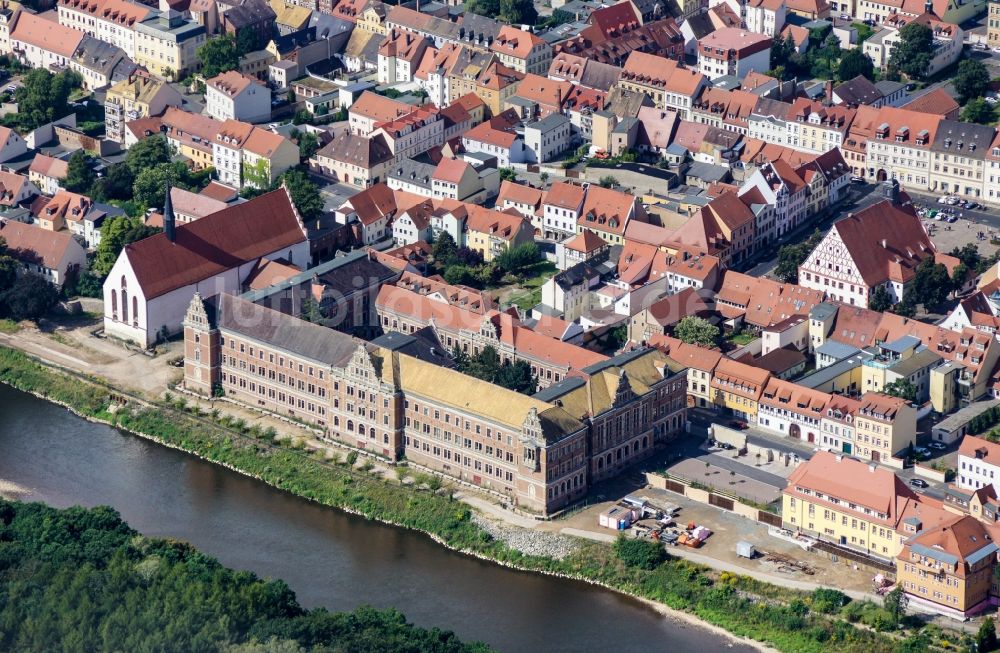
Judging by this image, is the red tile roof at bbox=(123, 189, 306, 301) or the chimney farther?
the red tile roof at bbox=(123, 189, 306, 301)

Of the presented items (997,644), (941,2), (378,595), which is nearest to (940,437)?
(997,644)

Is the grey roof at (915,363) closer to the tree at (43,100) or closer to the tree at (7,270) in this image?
the tree at (7,270)

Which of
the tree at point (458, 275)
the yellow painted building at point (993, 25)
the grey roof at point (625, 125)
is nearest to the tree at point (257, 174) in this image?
the tree at point (458, 275)

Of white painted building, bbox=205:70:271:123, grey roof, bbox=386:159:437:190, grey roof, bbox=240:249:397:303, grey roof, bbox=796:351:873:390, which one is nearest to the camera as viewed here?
grey roof, bbox=796:351:873:390

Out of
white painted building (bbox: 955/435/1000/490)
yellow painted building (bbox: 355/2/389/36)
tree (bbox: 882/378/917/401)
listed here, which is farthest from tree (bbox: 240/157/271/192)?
white painted building (bbox: 955/435/1000/490)

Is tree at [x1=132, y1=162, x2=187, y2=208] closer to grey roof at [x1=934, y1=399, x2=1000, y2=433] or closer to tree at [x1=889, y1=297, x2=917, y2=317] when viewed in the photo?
tree at [x1=889, y1=297, x2=917, y2=317]

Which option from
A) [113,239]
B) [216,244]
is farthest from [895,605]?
[113,239]

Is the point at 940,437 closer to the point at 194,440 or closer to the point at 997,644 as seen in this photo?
the point at 997,644
